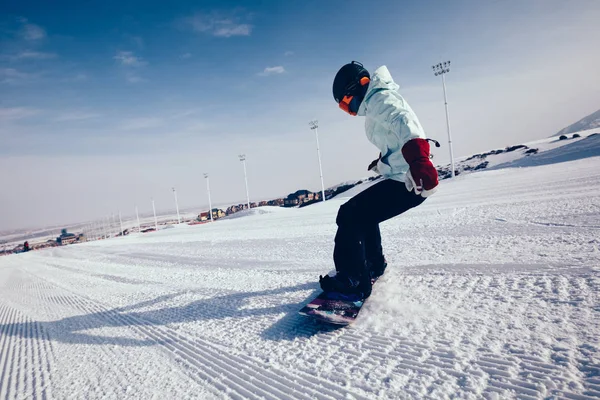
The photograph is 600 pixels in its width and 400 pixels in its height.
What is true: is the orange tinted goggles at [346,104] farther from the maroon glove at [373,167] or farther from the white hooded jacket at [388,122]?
the maroon glove at [373,167]

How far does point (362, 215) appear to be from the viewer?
7.45 ft

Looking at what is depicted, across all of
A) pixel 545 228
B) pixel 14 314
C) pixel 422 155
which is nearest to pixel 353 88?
pixel 422 155

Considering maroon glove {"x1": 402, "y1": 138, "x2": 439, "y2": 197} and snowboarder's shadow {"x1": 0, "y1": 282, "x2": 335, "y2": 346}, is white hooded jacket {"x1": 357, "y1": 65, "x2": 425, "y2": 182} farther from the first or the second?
snowboarder's shadow {"x1": 0, "y1": 282, "x2": 335, "y2": 346}

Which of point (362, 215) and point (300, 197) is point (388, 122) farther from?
point (300, 197)

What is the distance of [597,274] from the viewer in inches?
78.7

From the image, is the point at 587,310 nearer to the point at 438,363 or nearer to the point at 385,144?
the point at 438,363

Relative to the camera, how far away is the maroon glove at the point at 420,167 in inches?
71.0

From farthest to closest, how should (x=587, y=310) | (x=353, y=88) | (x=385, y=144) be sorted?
(x=353, y=88) → (x=385, y=144) → (x=587, y=310)

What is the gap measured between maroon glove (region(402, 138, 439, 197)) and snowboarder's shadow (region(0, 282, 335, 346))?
1.15 meters

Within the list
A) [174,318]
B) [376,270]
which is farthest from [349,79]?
[174,318]

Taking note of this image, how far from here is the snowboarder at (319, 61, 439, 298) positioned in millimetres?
2049

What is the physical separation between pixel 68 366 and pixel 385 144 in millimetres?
2780

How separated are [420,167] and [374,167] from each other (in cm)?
71

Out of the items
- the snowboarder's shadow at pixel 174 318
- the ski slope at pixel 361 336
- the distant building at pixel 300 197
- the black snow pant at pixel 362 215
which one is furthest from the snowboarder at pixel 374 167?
the distant building at pixel 300 197
